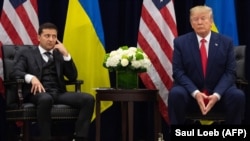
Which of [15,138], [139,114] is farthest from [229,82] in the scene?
[15,138]

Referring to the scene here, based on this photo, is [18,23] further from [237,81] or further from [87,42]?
[237,81]

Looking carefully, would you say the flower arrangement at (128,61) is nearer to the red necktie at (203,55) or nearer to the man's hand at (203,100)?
the red necktie at (203,55)

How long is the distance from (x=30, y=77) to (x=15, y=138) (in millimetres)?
1168

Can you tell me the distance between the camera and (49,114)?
15.7ft

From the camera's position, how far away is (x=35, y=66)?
5.13m

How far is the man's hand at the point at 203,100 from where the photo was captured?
4629 millimetres

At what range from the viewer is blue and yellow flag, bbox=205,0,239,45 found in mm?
5676

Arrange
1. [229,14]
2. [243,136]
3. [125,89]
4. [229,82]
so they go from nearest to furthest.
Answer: [243,136] < [229,82] < [125,89] < [229,14]

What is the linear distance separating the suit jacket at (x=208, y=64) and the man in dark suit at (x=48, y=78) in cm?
93

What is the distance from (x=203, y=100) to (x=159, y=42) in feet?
4.08

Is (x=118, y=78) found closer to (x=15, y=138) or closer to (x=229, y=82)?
(x=229, y=82)

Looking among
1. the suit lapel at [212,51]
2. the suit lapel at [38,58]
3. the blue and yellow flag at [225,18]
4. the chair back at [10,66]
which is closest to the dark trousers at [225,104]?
the suit lapel at [212,51]

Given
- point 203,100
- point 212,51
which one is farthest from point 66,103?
point 212,51

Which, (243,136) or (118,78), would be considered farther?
(118,78)
